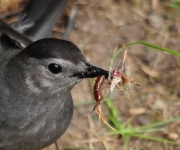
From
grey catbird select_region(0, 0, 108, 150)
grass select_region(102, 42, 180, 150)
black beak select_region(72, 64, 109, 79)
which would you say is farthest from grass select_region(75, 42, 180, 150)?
black beak select_region(72, 64, 109, 79)

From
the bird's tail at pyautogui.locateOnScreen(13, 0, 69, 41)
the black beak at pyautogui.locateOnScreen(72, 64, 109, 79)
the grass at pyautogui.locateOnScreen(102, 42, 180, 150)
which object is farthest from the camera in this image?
the grass at pyautogui.locateOnScreen(102, 42, 180, 150)

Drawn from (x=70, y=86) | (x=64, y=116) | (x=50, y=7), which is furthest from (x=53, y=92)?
(x=50, y=7)

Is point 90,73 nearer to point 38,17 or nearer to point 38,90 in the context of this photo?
point 38,90

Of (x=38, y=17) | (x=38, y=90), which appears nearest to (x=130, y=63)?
(x=38, y=17)

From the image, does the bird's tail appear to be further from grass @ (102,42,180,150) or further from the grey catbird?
grass @ (102,42,180,150)

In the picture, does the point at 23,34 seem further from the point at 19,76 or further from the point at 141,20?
the point at 141,20

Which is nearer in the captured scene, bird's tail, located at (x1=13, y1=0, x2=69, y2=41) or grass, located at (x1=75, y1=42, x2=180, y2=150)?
bird's tail, located at (x1=13, y1=0, x2=69, y2=41)

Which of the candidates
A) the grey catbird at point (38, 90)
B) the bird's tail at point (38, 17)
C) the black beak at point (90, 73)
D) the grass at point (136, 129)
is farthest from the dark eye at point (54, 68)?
the grass at point (136, 129)
